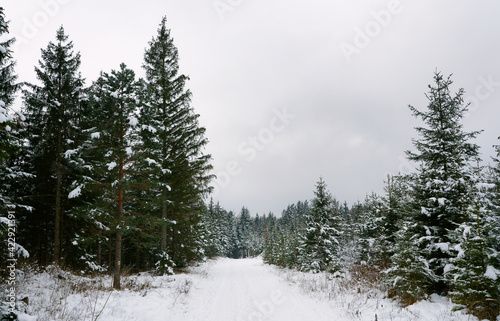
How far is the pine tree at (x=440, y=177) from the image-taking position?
9.45 meters

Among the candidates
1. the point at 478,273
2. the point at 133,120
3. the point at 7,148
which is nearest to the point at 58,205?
the point at 133,120

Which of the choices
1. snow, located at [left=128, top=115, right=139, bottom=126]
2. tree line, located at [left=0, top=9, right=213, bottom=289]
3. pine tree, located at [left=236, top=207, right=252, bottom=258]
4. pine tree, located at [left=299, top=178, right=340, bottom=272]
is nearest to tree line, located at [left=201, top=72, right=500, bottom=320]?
pine tree, located at [left=299, top=178, right=340, bottom=272]

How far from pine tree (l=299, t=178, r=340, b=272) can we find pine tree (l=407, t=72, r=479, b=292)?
12.1 m

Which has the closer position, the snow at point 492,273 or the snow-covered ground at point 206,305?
the snow at point 492,273

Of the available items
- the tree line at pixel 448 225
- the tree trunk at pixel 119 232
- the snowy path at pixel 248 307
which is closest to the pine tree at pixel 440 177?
the tree line at pixel 448 225

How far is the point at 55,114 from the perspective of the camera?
14242 millimetres

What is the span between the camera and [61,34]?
1505 centimetres

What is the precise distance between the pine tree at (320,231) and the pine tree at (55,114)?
19600 mm

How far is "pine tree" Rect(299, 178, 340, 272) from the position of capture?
21984mm

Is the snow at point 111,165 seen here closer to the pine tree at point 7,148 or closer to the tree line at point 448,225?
the pine tree at point 7,148

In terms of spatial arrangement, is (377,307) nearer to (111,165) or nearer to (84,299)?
(84,299)

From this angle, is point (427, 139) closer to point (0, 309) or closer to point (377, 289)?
point (377, 289)

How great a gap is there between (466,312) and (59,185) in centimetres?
1919

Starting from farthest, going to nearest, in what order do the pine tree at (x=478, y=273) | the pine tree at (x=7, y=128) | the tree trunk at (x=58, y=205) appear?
the tree trunk at (x=58, y=205), the pine tree at (x=478, y=273), the pine tree at (x=7, y=128)
